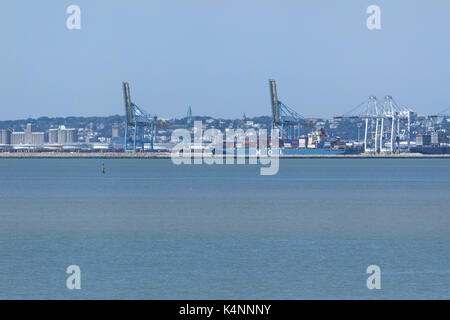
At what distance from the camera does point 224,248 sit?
25656 mm

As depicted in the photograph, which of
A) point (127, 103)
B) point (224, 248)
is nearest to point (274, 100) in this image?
point (127, 103)

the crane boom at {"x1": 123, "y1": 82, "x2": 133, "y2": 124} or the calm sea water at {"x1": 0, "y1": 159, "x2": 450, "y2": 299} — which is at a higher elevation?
the crane boom at {"x1": 123, "y1": 82, "x2": 133, "y2": 124}

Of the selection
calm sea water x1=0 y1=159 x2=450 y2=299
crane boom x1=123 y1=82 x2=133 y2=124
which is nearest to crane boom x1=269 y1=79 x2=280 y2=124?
crane boom x1=123 y1=82 x2=133 y2=124

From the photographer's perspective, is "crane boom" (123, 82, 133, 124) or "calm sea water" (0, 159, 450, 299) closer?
"calm sea water" (0, 159, 450, 299)

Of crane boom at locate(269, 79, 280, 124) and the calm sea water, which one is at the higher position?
crane boom at locate(269, 79, 280, 124)

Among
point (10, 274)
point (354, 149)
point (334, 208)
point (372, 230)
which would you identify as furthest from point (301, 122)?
point (10, 274)

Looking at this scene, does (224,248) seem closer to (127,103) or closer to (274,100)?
(274,100)

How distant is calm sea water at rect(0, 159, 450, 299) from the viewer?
761 inches

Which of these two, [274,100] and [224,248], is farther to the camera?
[274,100]

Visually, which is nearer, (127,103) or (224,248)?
(224,248)

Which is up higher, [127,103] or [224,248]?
[127,103]

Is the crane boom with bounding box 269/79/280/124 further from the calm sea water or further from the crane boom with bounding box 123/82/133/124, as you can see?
the calm sea water

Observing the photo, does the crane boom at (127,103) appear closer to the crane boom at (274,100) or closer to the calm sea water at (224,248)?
the crane boom at (274,100)

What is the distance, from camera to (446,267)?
22.1m
